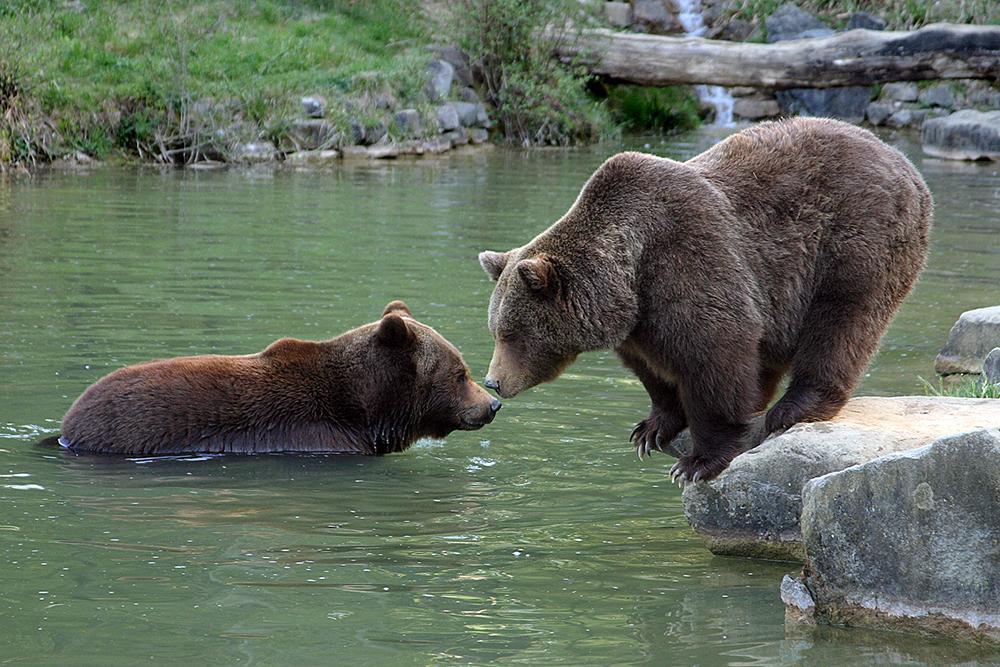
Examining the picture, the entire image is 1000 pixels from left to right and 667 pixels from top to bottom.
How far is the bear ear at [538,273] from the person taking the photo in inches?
237

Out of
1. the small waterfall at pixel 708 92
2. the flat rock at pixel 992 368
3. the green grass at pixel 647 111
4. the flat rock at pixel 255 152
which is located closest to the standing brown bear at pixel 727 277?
the flat rock at pixel 992 368

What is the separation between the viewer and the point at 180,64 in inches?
891

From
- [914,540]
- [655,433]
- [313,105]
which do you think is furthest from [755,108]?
[914,540]

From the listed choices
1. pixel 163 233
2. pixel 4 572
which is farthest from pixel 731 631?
pixel 163 233

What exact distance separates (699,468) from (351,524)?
1646 mm

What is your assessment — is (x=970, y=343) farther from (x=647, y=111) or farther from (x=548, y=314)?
(x=647, y=111)

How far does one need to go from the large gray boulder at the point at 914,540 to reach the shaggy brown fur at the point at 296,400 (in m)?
3.22

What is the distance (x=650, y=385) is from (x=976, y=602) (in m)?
2.16

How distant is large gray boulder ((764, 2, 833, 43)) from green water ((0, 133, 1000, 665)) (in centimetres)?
2052

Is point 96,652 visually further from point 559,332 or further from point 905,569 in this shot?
point 905,569

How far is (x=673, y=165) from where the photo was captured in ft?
20.9

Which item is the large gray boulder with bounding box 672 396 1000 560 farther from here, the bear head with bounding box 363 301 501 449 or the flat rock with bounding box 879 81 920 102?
the flat rock with bounding box 879 81 920 102

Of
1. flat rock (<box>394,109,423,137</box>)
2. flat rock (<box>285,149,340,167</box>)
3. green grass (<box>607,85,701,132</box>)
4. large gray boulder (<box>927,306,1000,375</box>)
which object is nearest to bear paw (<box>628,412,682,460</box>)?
large gray boulder (<box>927,306,1000,375</box>)

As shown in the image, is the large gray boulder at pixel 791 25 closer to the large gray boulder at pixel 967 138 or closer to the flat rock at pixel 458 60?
the large gray boulder at pixel 967 138
